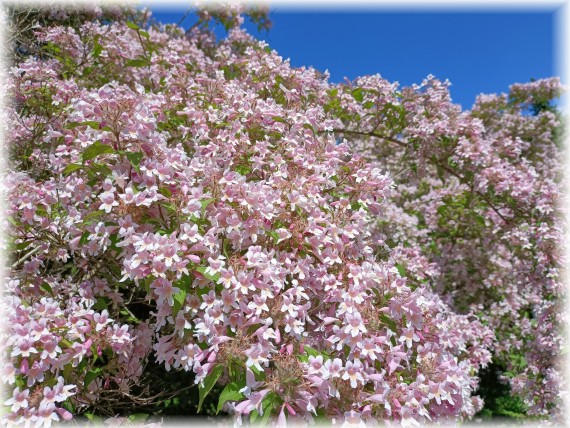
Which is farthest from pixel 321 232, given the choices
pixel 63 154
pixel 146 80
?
pixel 146 80

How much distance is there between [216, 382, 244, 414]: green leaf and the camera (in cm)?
154

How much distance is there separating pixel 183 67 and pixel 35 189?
63.2 inches

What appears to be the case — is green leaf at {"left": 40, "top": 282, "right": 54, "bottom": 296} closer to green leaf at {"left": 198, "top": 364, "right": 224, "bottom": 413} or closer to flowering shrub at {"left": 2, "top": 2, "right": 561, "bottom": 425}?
flowering shrub at {"left": 2, "top": 2, "right": 561, "bottom": 425}

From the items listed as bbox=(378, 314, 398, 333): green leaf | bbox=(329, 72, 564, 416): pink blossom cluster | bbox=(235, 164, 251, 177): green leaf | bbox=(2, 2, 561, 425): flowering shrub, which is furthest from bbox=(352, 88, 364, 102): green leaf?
bbox=(378, 314, 398, 333): green leaf

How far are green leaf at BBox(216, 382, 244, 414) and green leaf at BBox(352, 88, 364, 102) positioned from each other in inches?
105

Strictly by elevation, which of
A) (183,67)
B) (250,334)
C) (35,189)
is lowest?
(250,334)

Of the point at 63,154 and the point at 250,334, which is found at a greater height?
the point at 63,154

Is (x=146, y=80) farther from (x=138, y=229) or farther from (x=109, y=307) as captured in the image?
(x=138, y=229)

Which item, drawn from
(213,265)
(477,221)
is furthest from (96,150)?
(477,221)

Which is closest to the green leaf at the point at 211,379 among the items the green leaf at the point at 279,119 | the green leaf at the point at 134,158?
the green leaf at the point at 134,158

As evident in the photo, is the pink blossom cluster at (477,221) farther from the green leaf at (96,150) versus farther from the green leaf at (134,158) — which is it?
the green leaf at (96,150)

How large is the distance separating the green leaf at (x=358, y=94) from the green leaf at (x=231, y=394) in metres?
2.66

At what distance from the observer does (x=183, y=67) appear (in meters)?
3.32

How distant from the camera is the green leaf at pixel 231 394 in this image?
1545mm
